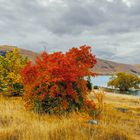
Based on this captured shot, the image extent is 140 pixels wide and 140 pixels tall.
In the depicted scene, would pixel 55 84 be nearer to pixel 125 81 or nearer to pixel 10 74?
pixel 10 74

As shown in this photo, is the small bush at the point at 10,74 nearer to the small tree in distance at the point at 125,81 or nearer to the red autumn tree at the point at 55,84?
the red autumn tree at the point at 55,84

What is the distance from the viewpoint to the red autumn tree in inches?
713

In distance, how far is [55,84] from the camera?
18.3m

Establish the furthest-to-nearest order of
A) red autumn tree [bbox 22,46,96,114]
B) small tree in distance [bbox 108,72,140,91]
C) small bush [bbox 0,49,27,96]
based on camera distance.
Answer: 1. small tree in distance [bbox 108,72,140,91]
2. small bush [bbox 0,49,27,96]
3. red autumn tree [bbox 22,46,96,114]

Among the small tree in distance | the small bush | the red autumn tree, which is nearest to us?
the red autumn tree

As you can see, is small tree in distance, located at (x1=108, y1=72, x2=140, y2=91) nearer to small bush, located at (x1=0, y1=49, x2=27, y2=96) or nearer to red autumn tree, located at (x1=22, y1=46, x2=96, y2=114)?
small bush, located at (x1=0, y1=49, x2=27, y2=96)

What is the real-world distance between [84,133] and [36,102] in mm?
8584

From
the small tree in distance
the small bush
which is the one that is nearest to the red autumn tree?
the small bush

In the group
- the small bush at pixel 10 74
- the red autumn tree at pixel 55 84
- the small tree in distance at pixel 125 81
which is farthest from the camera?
the small tree in distance at pixel 125 81

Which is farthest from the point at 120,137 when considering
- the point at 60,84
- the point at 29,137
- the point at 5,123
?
the point at 60,84

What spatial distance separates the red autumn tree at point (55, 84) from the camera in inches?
713

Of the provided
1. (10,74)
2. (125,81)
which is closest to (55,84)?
(10,74)

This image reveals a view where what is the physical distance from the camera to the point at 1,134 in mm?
10000

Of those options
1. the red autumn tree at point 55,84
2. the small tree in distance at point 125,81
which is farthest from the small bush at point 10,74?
the small tree in distance at point 125,81
